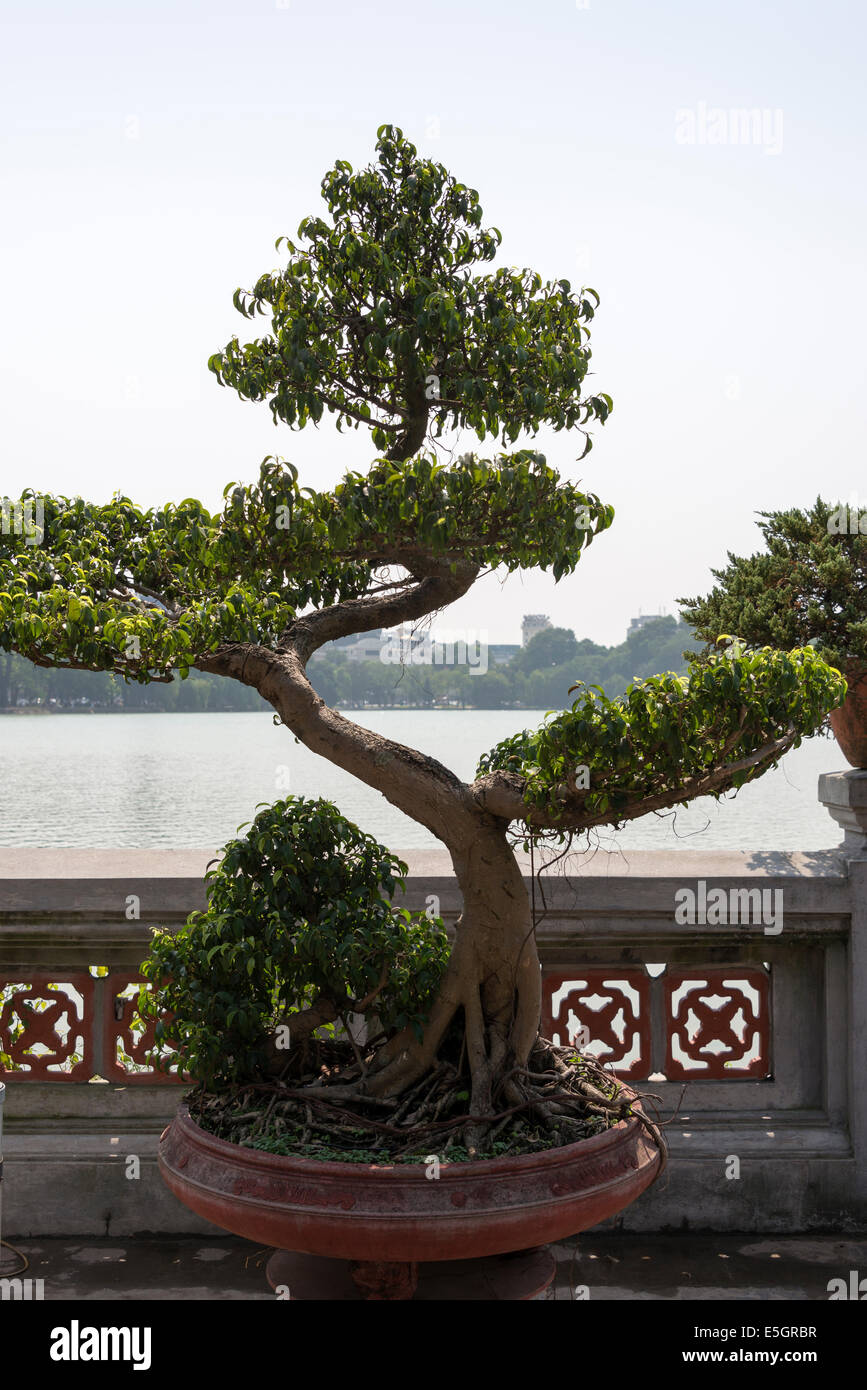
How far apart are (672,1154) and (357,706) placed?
7.06 m

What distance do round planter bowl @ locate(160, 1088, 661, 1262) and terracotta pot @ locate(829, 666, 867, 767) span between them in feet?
5.75

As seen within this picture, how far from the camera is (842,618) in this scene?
3.48 m

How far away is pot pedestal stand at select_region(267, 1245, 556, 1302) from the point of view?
240 centimetres

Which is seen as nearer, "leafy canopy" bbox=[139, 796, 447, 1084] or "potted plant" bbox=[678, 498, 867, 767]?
"leafy canopy" bbox=[139, 796, 447, 1084]

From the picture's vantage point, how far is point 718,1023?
369cm

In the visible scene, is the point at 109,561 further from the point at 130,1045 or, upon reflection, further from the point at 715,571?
the point at 715,571

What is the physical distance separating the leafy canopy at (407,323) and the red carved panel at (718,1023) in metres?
1.96

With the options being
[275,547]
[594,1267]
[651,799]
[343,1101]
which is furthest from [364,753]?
[594,1267]

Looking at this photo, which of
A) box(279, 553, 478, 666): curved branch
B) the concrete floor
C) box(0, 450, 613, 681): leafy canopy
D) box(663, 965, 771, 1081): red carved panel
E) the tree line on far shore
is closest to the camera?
box(0, 450, 613, 681): leafy canopy

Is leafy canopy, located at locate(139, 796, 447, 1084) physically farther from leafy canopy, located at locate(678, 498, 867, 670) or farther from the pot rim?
leafy canopy, located at locate(678, 498, 867, 670)

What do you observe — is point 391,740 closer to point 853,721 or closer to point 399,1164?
point 399,1164

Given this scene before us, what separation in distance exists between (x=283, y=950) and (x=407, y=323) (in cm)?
144

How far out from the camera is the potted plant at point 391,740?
7.45 feet

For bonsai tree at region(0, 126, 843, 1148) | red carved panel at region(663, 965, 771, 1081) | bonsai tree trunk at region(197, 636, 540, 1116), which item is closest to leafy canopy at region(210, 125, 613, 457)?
bonsai tree at region(0, 126, 843, 1148)
